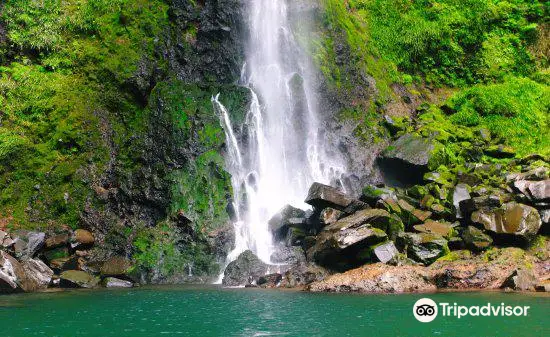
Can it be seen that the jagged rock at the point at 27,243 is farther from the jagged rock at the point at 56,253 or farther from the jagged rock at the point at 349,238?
the jagged rock at the point at 349,238

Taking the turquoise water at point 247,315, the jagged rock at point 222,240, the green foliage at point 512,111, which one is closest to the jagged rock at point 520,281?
the turquoise water at point 247,315

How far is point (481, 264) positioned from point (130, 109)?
17.1 meters

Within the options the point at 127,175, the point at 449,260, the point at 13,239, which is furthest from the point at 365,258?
the point at 13,239

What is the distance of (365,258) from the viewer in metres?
18.6

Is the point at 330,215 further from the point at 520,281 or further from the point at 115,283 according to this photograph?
the point at 115,283

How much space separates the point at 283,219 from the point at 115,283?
7397mm

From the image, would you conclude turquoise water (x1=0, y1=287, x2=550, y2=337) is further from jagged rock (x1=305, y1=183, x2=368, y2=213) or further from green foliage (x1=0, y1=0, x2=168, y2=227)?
green foliage (x1=0, y1=0, x2=168, y2=227)

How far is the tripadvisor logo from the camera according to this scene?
12703 mm

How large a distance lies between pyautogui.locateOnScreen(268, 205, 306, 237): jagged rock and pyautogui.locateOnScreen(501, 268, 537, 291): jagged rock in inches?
342

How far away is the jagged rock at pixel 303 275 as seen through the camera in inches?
734

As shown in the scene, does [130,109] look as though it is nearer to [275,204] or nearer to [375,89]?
[275,204]

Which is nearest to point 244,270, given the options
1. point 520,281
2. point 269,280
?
point 269,280

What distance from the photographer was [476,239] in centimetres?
1897

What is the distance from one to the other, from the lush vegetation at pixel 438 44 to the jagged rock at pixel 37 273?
738 inches
